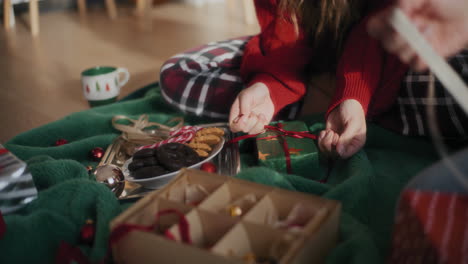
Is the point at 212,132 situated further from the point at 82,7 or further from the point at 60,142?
the point at 82,7

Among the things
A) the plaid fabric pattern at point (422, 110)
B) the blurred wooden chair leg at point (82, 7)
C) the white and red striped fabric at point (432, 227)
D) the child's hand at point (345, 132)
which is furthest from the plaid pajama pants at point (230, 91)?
the blurred wooden chair leg at point (82, 7)

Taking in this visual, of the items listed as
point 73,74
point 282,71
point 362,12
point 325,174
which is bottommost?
point 73,74

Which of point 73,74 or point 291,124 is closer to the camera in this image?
point 291,124

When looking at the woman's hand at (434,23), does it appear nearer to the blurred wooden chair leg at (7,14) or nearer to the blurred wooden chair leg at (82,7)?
the blurred wooden chair leg at (7,14)

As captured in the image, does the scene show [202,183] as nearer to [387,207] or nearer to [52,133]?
[387,207]

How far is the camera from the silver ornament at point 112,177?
0.71 m

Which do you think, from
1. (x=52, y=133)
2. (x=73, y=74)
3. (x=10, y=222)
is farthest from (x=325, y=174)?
(x=73, y=74)

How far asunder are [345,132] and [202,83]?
1.28 feet

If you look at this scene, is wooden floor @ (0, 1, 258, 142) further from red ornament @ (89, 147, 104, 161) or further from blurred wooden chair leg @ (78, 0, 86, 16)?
red ornament @ (89, 147, 104, 161)

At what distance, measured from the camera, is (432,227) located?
1.30 ft

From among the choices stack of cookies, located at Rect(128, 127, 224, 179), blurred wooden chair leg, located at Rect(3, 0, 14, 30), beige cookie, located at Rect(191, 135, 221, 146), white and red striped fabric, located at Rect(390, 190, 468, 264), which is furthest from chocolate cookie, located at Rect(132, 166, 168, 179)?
blurred wooden chair leg, located at Rect(3, 0, 14, 30)

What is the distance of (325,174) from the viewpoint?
778mm

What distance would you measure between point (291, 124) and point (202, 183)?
0.34 meters

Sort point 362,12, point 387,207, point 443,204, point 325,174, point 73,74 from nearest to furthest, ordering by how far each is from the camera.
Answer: point 443,204 < point 387,207 < point 325,174 < point 362,12 < point 73,74
